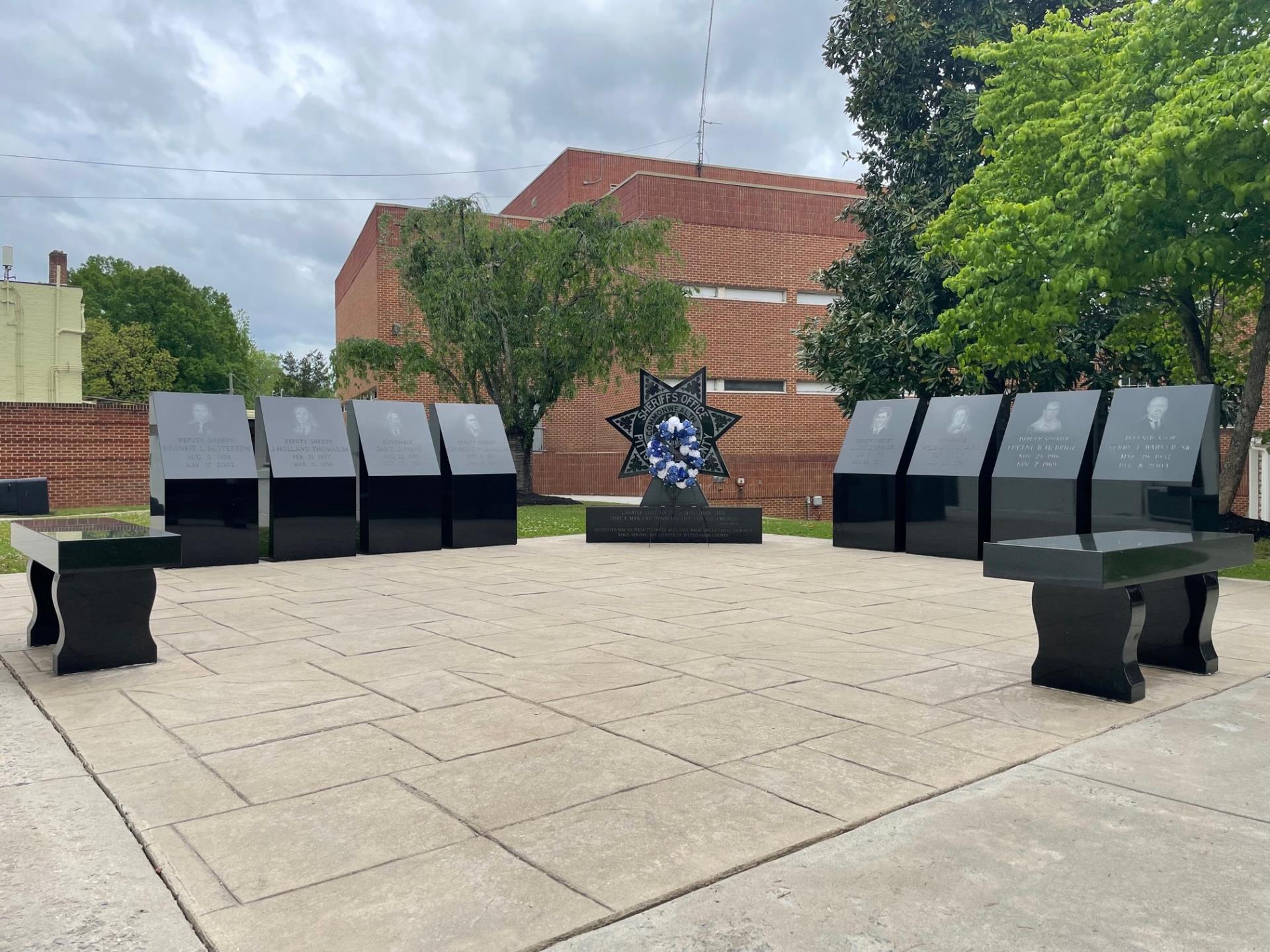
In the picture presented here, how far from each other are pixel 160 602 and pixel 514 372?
14.6 m

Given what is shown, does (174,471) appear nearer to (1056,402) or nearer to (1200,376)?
(1056,402)

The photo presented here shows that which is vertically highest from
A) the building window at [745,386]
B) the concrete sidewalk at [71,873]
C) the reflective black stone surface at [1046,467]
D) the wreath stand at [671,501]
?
the building window at [745,386]

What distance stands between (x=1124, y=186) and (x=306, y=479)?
10.0 m

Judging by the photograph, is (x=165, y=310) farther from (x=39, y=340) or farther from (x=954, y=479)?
(x=954, y=479)

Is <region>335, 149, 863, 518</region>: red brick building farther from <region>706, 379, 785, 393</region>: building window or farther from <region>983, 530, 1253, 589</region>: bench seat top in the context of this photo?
<region>983, 530, 1253, 589</region>: bench seat top

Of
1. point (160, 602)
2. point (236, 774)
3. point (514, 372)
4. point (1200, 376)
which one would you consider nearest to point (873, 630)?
point (236, 774)

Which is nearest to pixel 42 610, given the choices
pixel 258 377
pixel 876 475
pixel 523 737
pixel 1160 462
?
pixel 523 737

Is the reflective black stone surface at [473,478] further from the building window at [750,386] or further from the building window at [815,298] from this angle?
the building window at [815,298]

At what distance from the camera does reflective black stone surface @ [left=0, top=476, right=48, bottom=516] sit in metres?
20.3

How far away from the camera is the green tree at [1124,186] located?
10.6m

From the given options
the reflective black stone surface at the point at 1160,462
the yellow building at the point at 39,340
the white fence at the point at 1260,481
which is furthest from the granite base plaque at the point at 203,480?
the yellow building at the point at 39,340

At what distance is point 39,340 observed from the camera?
3981 centimetres

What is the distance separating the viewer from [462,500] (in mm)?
12766

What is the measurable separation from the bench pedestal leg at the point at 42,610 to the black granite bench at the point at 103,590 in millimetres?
348
